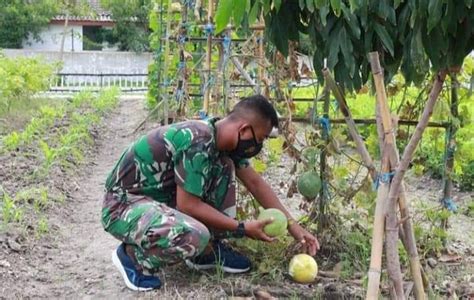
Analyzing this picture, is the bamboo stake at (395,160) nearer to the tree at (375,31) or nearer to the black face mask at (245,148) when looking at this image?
the tree at (375,31)

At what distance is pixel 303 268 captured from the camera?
163 inches

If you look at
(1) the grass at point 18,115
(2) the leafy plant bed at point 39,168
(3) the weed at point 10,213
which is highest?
(3) the weed at point 10,213

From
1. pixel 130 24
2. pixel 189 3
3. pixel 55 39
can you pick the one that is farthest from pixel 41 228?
pixel 55 39

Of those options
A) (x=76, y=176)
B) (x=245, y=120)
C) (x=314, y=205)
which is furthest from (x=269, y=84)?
(x=76, y=176)

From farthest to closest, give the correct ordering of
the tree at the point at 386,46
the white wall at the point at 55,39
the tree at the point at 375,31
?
the white wall at the point at 55,39 → the tree at the point at 386,46 → the tree at the point at 375,31

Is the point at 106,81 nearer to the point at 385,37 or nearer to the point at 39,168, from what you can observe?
the point at 39,168

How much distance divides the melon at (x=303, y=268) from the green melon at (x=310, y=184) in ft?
1.47

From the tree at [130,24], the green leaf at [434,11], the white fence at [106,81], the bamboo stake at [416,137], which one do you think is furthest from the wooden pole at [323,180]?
the tree at [130,24]

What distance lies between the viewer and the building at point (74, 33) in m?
33.7

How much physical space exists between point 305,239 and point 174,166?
879 millimetres

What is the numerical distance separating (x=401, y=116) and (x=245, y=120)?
158cm

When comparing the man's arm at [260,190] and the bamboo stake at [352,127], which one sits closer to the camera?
the bamboo stake at [352,127]

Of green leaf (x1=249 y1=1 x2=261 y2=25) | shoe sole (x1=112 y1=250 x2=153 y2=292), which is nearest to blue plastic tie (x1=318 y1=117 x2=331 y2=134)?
shoe sole (x1=112 y1=250 x2=153 y2=292)

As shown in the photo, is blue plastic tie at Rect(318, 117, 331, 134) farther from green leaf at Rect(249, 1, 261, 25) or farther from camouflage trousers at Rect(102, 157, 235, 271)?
green leaf at Rect(249, 1, 261, 25)
